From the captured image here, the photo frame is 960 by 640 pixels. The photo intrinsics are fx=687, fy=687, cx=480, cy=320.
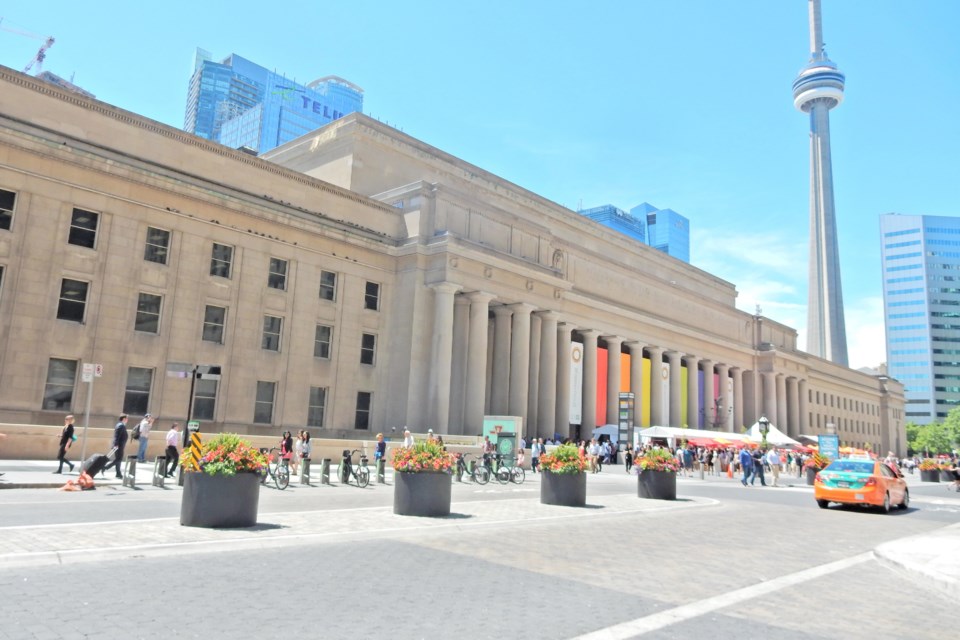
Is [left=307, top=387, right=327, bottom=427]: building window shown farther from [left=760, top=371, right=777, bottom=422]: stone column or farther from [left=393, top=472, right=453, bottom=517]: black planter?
[left=760, top=371, right=777, bottom=422]: stone column

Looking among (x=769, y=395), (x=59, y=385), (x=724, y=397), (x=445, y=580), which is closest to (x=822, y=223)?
(x=769, y=395)

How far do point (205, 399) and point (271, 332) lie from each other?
17.2 ft

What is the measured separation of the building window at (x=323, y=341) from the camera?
40625 mm

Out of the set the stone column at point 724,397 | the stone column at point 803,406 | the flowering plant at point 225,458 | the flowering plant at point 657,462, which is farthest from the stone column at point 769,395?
the flowering plant at point 225,458

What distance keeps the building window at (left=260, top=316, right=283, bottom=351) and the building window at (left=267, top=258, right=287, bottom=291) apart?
182 centimetres

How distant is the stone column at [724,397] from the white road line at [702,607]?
6879cm

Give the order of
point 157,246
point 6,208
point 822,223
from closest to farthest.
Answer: point 6,208, point 157,246, point 822,223

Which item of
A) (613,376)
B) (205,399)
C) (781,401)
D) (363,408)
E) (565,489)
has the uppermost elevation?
(781,401)

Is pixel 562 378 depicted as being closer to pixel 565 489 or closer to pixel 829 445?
pixel 829 445

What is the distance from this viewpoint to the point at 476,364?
45.8 m

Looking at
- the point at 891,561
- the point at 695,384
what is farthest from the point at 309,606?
the point at 695,384

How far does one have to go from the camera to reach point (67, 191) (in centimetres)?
3072

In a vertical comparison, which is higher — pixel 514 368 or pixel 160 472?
pixel 514 368

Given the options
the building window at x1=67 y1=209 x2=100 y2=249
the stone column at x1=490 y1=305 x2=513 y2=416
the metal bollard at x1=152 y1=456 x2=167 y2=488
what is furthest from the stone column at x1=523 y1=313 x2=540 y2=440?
the metal bollard at x1=152 y1=456 x2=167 y2=488
